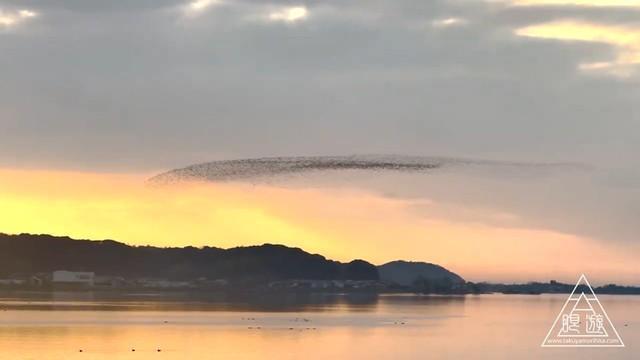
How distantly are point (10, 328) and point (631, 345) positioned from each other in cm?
5148

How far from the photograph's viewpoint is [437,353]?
80375 mm

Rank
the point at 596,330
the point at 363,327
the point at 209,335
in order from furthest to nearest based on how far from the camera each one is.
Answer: the point at 596,330, the point at 363,327, the point at 209,335

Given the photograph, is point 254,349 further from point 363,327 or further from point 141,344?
point 363,327

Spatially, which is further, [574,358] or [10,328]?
[10,328]

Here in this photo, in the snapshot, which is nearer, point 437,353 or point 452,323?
point 437,353

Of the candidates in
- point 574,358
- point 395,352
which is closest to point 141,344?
point 395,352

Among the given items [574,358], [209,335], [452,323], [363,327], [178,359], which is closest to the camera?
[178,359]

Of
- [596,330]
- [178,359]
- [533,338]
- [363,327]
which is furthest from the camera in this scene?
[596,330]

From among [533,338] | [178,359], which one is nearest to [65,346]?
[178,359]

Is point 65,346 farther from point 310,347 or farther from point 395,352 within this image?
point 395,352

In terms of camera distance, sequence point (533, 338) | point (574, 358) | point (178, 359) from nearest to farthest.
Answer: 1. point (178, 359)
2. point (574, 358)
3. point (533, 338)

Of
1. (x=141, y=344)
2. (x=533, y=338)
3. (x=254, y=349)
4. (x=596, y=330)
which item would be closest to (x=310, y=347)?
(x=254, y=349)

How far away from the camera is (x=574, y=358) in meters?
78.2

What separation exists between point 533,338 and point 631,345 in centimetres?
888
